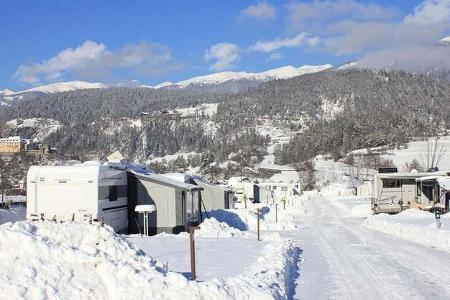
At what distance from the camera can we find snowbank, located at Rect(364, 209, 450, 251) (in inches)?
681

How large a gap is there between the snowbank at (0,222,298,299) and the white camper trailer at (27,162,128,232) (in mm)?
11791

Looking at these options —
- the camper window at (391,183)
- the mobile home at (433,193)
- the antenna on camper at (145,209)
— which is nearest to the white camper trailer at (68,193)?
the antenna on camper at (145,209)

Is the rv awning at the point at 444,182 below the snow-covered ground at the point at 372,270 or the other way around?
the other way around

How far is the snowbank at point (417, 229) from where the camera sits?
56.7 ft

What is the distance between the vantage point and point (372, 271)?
1220cm

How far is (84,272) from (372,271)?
7303 mm

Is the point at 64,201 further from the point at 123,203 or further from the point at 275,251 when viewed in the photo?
the point at 275,251

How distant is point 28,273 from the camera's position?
268 inches

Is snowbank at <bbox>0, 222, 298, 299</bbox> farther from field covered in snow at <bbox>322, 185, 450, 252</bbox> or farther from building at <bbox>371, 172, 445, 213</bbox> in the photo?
building at <bbox>371, 172, 445, 213</bbox>

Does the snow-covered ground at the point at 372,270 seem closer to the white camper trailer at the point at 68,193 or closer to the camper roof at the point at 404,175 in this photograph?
the white camper trailer at the point at 68,193

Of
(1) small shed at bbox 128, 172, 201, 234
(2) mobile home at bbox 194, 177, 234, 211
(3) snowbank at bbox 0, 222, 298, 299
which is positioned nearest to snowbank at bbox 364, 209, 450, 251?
(1) small shed at bbox 128, 172, 201, 234

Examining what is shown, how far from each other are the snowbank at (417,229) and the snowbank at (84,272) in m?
10.9

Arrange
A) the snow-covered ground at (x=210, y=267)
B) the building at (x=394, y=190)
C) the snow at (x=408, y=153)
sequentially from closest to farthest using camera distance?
the snow-covered ground at (x=210, y=267) → the building at (x=394, y=190) → the snow at (x=408, y=153)

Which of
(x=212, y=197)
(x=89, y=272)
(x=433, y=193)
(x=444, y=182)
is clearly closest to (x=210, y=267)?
(x=89, y=272)
